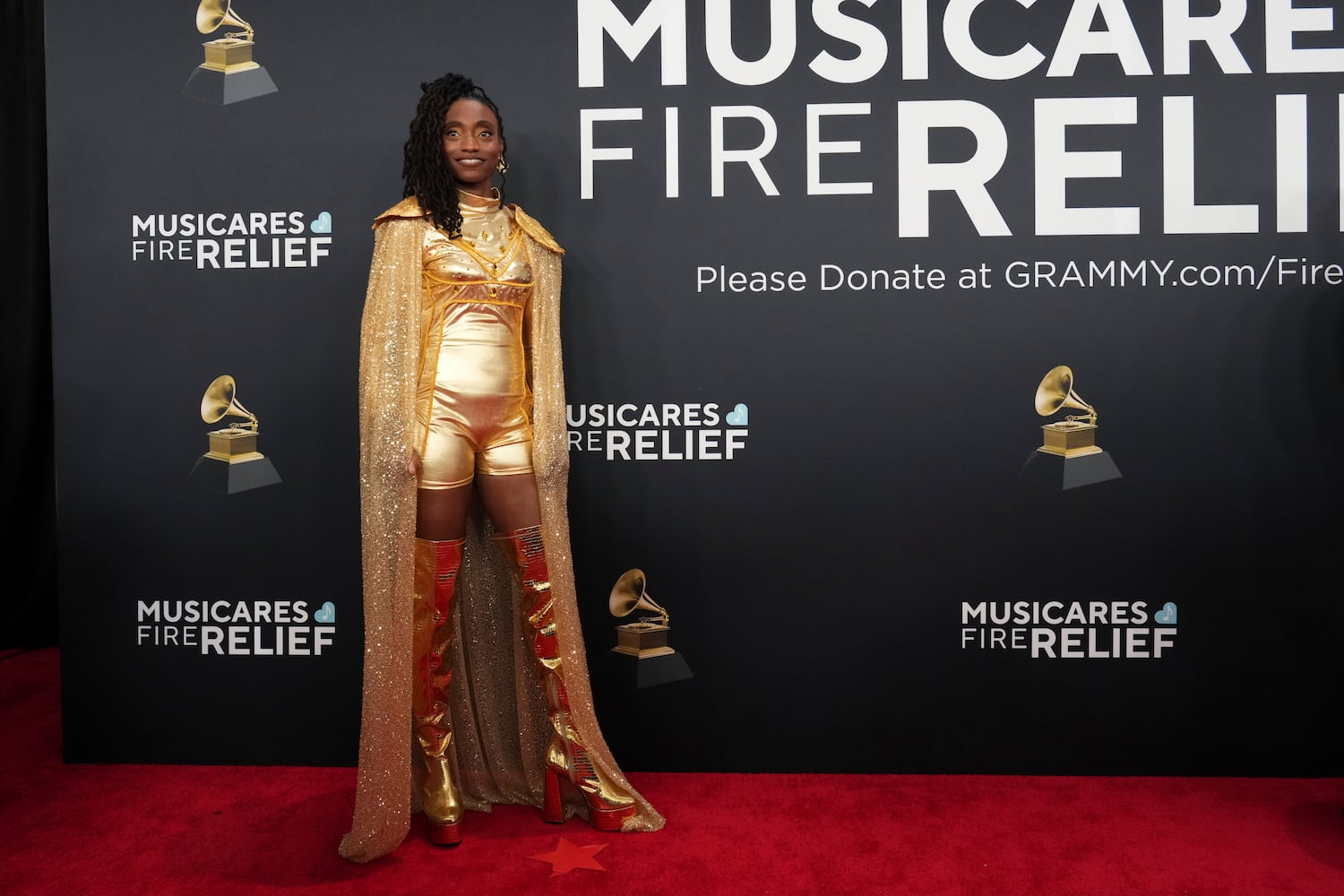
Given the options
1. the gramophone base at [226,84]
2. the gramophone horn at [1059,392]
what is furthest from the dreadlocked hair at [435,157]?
the gramophone horn at [1059,392]

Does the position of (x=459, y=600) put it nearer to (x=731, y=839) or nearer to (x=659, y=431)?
(x=659, y=431)

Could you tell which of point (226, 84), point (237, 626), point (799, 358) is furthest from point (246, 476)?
point (799, 358)

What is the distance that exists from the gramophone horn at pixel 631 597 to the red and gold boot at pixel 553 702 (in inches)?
18.0

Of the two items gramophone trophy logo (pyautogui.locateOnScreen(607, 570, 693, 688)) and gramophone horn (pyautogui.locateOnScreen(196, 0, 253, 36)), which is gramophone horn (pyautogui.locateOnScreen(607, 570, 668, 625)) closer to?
gramophone trophy logo (pyautogui.locateOnScreen(607, 570, 693, 688))

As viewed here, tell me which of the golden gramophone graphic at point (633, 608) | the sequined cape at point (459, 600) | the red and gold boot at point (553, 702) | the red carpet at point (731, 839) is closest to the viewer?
the red carpet at point (731, 839)

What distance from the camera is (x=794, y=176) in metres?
3.19

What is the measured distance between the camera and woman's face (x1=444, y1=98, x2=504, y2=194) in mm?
2756

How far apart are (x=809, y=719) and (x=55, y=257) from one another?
2739 millimetres

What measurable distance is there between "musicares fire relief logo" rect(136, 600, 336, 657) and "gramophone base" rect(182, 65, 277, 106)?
5.13ft

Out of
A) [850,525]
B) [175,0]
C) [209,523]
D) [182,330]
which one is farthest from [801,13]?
[209,523]

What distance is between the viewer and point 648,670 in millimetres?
3256

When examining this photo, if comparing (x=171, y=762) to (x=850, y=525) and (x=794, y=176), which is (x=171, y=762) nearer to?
(x=850, y=525)

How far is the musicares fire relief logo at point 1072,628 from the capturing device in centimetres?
322

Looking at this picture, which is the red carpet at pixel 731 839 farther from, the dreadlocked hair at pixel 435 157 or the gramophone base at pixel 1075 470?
the dreadlocked hair at pixel 435 157
